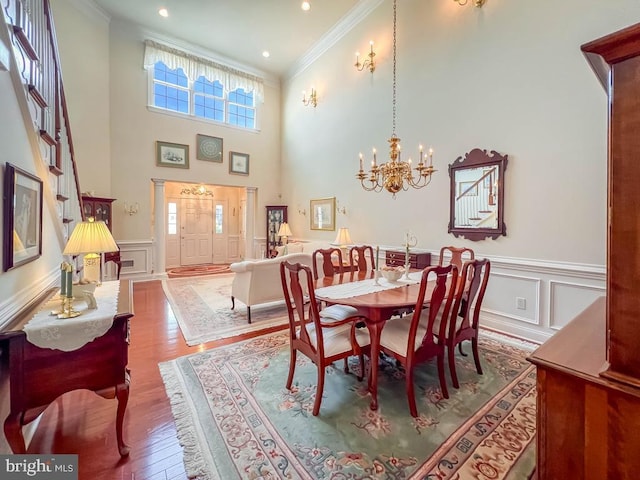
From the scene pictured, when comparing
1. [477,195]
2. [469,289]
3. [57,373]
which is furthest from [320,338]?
[477,195]

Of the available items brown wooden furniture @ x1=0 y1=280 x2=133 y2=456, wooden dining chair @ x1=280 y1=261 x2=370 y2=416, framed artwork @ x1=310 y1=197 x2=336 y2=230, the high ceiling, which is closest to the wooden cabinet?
framed artwork @ x1=310 y1=197 x2=336 y2=230

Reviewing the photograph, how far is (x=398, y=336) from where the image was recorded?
2.05m

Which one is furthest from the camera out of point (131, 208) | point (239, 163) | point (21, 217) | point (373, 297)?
point (239, 163)

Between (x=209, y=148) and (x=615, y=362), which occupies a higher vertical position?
(x=209, y=148)

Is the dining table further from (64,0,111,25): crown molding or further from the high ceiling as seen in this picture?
(64,0,111,25): crown molding

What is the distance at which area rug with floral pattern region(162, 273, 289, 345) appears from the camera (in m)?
3.36

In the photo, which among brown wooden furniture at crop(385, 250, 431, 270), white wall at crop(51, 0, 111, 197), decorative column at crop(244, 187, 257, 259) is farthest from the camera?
decorative column at crop(244, 187, 257, 259)

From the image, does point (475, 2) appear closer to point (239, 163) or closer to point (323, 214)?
point (323, 214)

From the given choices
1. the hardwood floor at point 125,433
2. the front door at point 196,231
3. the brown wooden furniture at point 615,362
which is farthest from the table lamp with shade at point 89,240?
the front door at point 196,231

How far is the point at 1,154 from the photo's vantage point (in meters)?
1.43

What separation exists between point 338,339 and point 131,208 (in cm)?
604

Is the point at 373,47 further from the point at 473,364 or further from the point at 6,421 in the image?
the point at 6,421

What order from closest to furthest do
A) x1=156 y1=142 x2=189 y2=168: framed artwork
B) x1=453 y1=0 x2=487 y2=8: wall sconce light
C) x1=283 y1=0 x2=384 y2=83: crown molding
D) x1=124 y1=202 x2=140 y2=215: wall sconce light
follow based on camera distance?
x1=453 y1=0 x2=487 y2=8: wall sconce light < x1=283 y1=0 x2=384 y2=83: crown molding < x1=124 y1=202 x2=140 y2=215: wall sconce light < x1=156 y1=142 x2=189 y2=168: framed artwork

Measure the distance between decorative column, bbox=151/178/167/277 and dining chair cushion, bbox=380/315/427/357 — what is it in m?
6.04
